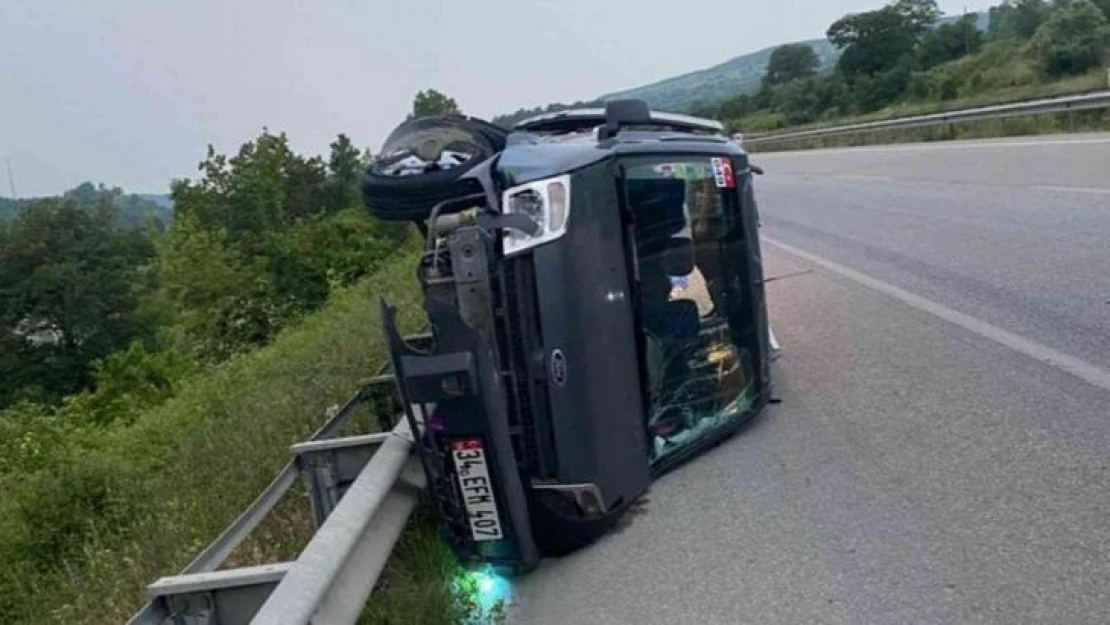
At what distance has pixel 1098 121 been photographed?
21562 millimetres

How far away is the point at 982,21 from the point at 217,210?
42.7 m

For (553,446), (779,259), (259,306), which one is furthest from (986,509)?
(259,306)

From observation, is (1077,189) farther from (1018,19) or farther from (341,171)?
(341,171)

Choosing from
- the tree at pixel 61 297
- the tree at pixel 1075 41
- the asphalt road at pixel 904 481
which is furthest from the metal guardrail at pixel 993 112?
the tree at pixel 61 297

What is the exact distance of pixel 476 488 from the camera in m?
3.90

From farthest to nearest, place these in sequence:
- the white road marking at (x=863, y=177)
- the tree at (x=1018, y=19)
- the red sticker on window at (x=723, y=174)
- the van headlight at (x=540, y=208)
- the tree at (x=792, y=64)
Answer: the tree at (x=792, y=64)
the tree at (x=1018, y=19)
the white road marking at (x=863, y=177)
the red sticker on window at (x=723, y=174)
the van headlight at (x=540, y=208)

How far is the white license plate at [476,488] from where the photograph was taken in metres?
3.85

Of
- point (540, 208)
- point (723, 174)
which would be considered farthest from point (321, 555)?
point (723, 174)

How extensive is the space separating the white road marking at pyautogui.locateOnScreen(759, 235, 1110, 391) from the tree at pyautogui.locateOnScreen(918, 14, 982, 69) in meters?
51.4

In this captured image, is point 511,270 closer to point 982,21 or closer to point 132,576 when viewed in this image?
point 132,576

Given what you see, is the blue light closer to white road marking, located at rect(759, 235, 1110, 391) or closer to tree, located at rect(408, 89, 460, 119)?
white road marking, located at rect(759, 235, 1110, 391)

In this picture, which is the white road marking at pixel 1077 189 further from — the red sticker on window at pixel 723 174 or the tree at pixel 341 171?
the tree at pixel 341 171

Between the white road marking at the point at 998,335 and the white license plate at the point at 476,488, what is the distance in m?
3.05

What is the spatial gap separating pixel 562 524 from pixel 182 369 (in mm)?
28849
